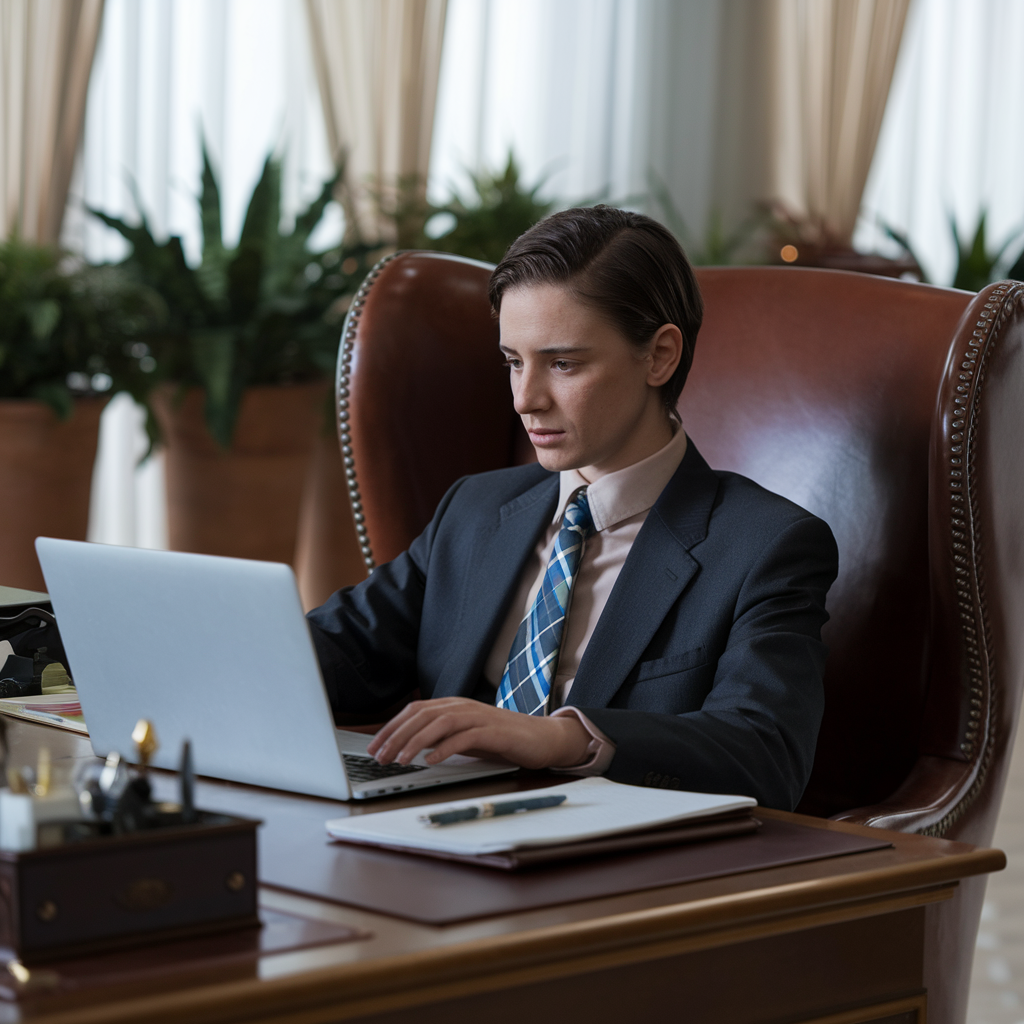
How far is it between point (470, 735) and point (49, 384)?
2.83 metres

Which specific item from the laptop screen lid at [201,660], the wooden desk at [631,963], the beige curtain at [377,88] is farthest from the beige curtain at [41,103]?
the wooden desk at [631,963]

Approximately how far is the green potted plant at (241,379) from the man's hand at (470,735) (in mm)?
2875

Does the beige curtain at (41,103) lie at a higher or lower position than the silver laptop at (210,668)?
higher

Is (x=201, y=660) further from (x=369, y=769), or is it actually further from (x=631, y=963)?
(x=631, y=963)

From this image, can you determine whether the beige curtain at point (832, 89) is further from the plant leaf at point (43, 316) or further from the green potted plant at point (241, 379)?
the plant leaf at point (43, 316)

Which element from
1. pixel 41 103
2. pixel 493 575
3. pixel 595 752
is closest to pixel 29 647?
pixel 493 575

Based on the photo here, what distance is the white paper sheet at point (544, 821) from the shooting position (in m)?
0.97

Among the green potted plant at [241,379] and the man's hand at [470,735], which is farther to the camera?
the green potted plant at [241,379]

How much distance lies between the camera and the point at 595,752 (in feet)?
4.29

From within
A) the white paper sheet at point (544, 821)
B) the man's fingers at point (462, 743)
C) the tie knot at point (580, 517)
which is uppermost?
the tie knot at point (580, 517)

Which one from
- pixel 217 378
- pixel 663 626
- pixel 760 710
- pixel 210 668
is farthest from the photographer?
pixel 217 378

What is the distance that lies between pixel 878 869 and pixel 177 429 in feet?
11.3

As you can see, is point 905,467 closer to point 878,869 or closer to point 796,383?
point 796,383

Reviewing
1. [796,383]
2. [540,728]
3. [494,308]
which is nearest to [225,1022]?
[540,728]
